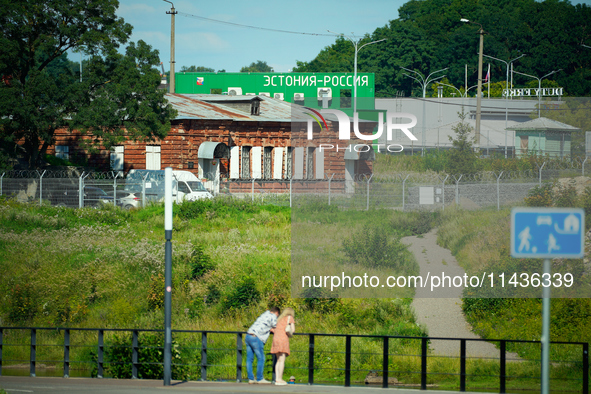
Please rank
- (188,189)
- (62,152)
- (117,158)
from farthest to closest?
(62,152)
(117,158)
(188,189)

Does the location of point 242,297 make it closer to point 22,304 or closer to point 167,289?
point 22,304

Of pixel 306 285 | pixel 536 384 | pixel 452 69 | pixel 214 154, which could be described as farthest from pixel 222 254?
pixel 452 69

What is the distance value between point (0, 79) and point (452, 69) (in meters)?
67.8

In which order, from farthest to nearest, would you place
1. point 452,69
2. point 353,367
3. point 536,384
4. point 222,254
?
point 452,69 < point 222,254 < point 353,367 < point 536,384

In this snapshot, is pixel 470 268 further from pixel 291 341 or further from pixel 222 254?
pixel 222 254

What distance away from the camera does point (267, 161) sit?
1716 inches

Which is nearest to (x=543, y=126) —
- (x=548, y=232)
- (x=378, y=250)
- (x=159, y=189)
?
(x=378, y=250)

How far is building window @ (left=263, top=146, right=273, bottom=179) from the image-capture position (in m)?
43.5

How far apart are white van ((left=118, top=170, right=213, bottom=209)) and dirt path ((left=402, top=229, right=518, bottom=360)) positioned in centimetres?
1433

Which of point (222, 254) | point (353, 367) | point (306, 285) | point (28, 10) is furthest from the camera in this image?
point (28, 10)

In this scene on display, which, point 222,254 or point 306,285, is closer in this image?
point 306,285

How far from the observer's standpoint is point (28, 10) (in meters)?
34.4

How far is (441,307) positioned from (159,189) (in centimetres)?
1656

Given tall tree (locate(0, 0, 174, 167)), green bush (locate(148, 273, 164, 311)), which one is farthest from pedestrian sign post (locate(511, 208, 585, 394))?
tall tree (locate(0, 0, 174, 167))
